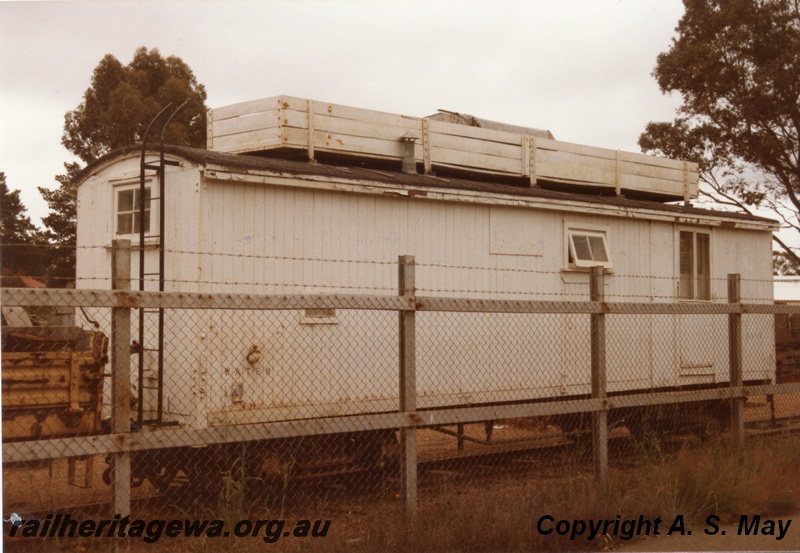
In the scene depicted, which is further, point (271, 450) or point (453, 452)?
point (453, 452)

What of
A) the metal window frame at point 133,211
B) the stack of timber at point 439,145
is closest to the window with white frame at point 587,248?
the stack of timber at point 439,145

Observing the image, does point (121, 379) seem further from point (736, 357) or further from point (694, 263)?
point (694, 263)

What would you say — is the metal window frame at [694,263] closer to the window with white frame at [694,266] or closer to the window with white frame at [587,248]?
the window with white frame at [694,266]

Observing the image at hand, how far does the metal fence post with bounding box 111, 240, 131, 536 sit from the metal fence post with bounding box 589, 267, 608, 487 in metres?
4.12

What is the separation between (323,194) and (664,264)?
521 centimetres

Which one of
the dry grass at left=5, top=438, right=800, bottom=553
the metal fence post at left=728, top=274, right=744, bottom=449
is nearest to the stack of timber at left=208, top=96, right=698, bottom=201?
the metal fence post at left=728, top=274, right=744, bottom=449

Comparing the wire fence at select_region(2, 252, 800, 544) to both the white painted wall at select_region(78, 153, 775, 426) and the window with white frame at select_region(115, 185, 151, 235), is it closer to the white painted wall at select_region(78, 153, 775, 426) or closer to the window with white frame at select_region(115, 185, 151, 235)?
the white painted wall at select_region(78, 153, 775, 426)

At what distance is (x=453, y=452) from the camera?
450 inches

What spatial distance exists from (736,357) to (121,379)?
647cm

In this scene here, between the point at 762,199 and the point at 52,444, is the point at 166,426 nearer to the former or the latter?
the point at 52,444

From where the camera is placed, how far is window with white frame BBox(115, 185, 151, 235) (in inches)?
319

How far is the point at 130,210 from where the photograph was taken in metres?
8.32

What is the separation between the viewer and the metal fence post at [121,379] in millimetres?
5297

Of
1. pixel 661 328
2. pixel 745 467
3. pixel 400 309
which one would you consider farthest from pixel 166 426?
pixel 661 328
